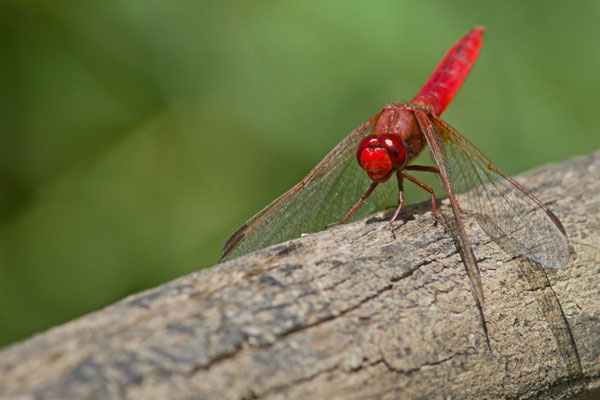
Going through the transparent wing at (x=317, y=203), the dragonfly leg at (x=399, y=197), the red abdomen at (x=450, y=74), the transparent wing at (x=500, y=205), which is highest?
the red abdomen at (x=450, y=74)

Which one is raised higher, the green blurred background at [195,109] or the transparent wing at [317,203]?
the green blurred background at [195,109]

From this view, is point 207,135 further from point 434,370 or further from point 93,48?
point 434,370

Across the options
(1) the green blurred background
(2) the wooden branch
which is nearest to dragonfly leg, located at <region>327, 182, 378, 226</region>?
(2) the wooden branch

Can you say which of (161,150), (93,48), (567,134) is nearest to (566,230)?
(567,134)

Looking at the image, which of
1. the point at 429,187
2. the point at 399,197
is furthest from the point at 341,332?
the point at 429,187

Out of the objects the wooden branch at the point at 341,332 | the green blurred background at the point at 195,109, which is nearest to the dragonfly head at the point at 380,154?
the wooden branch at the point at 341,332

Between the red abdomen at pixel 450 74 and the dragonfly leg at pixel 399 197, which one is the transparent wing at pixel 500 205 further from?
the red abdomen at pixel 450 74

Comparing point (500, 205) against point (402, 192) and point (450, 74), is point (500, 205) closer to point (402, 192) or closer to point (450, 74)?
point (402, 192)

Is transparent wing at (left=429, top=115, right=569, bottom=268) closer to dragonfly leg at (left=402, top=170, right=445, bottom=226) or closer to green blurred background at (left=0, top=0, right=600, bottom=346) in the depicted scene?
dragonfly leg at (left=402, top=170, right=445, bottom=226)
